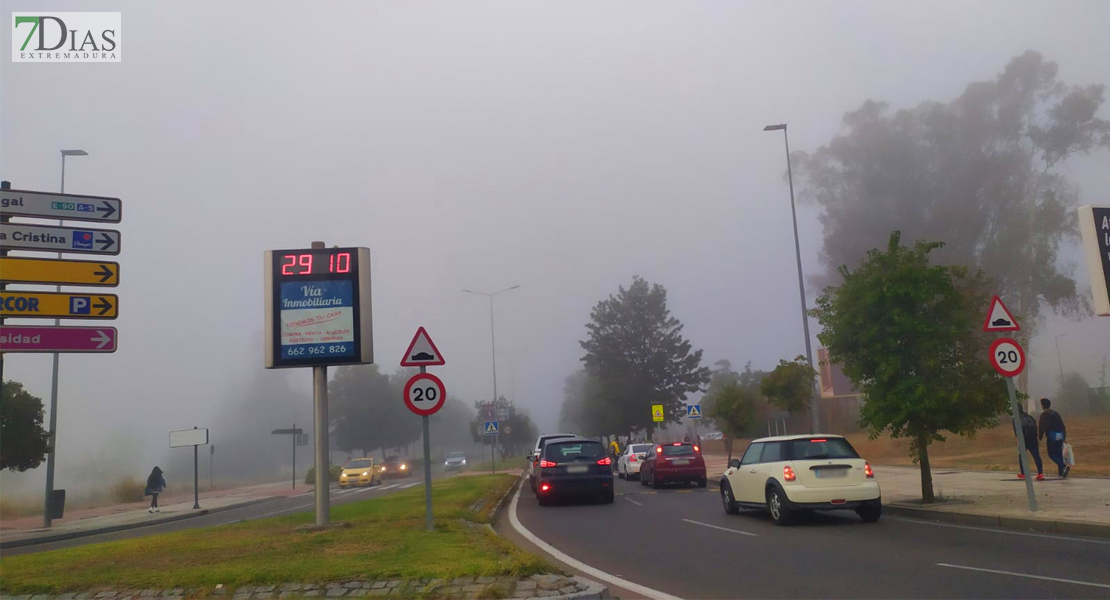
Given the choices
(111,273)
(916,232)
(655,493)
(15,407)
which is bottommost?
(655,493)

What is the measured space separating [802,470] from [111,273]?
1222cm

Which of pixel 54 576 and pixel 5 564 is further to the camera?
pixel 5 564

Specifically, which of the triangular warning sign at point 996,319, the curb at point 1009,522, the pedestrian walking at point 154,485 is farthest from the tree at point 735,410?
the pedestrian walking at point 154,485

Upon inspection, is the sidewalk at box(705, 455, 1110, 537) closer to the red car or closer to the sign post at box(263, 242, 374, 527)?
the red car

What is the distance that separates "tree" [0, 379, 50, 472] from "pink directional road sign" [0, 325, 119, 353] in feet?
40.2

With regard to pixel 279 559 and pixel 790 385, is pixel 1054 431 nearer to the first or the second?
pixel 790 385

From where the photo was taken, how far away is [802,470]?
1316 centimetres

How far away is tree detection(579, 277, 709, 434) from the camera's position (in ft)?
209

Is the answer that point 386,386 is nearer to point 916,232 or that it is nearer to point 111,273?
point 916,232

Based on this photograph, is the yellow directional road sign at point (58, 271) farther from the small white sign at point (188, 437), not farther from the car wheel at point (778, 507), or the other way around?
the small white sign at point (188, 437)

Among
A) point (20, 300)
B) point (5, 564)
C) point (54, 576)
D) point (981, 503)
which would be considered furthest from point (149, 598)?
point (981, 503)

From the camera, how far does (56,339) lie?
13.1 m

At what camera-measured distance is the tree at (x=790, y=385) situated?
30.4 m

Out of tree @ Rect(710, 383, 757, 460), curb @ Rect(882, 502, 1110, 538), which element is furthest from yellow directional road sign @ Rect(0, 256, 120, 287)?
tree @ Rect(710, 383, 757, 460)
